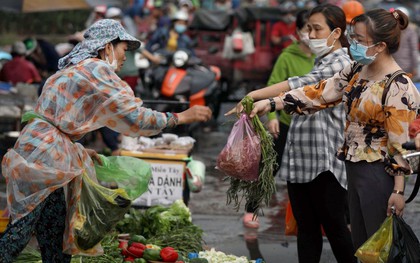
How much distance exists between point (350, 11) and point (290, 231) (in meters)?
2.24

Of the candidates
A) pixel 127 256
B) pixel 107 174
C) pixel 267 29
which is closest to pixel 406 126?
pixel 107 174

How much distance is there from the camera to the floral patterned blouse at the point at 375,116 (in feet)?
17.0

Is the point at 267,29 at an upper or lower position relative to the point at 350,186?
lower

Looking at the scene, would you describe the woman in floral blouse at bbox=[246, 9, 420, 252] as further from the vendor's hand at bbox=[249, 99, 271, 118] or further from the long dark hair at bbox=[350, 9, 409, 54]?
the vendor's hand at bbox=[249, 99, 271, 118]

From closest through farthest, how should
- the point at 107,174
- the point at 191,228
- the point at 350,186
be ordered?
the point at 350,186, the point at 107,174, the point at 191,228

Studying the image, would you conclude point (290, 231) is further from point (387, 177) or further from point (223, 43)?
point (223, 43)

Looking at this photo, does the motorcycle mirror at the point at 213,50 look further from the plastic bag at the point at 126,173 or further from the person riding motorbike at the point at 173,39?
the plastic bag at the point at 126,173

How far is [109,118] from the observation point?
18.7ft

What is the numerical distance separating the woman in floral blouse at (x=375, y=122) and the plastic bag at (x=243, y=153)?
0.64m

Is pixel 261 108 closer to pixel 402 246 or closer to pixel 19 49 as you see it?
pixel 402 246

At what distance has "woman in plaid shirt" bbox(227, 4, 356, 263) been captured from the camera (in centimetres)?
643

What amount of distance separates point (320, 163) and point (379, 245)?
1402 mm

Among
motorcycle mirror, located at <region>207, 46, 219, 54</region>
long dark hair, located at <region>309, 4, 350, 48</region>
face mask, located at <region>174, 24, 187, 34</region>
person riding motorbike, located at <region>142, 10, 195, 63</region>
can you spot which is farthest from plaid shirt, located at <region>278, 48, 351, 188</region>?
motorcycle mirror, located at <region>207, 46, 219, 54</region>

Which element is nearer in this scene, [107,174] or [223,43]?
[107,174]
